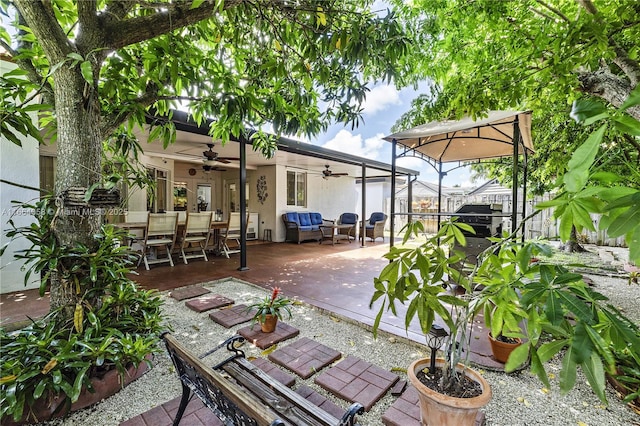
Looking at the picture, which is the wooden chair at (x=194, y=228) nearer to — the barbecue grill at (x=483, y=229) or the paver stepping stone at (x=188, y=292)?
the paver stepping stone at (x=188, y=292)

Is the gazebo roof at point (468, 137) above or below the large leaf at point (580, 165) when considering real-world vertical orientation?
above

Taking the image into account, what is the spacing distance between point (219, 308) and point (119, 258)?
65.4 inches

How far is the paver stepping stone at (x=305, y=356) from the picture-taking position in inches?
85.2

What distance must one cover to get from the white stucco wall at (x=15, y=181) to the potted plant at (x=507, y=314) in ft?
14.4

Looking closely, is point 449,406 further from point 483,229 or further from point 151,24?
point 483,229

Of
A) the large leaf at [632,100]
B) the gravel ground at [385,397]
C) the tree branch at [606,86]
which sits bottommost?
the gravel ground at [385,397]

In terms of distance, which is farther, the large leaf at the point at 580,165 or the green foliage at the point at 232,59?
the green foliage at the point at 232,59

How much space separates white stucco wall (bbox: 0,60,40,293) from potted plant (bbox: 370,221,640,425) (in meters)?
4.39

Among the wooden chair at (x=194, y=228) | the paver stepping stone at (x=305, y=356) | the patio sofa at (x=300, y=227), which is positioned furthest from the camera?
the patio sofa at (x=300, y=227)

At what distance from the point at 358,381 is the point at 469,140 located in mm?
4314

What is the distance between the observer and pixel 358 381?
2.02 metres

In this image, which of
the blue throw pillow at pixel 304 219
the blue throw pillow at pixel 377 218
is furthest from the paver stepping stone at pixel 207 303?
the blue throw pillow at pixel 377 218

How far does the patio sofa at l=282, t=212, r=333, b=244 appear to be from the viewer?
8.98 m

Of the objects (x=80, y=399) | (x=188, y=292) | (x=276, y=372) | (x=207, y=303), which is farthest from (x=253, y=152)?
(x=80, y=399)
